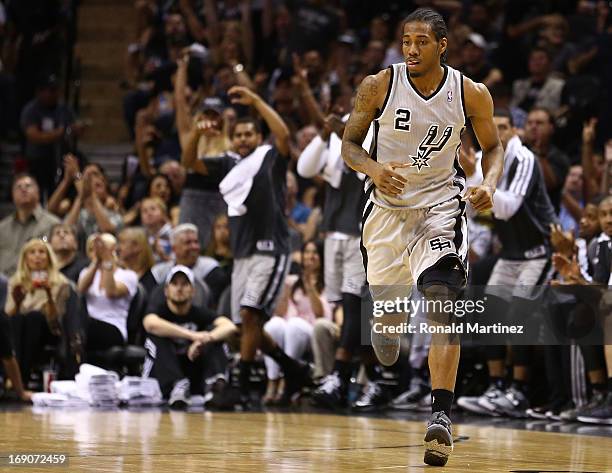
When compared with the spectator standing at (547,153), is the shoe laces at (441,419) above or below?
below

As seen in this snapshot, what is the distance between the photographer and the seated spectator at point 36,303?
34.2 ft

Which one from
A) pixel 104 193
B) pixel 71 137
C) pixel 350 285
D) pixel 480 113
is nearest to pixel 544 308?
pixel 350 285

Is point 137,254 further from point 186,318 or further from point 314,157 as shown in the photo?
point 314,157

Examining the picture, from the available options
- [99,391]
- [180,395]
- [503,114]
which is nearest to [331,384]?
[180,395]

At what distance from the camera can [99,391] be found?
32.5 feet

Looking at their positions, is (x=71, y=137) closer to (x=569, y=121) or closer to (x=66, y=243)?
(x=66, y=243)

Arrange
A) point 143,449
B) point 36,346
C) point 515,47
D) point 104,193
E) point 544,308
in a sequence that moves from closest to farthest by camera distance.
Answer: point 143,449
point 544,308
point 36,346
point 104,193
point 515,47

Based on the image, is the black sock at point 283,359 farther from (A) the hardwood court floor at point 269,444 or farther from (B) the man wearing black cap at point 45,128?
(B) the man wearing black cap at point 45,128

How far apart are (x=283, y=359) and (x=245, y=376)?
38 centimetres

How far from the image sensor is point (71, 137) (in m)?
14.2

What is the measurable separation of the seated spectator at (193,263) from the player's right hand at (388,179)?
15.7ft

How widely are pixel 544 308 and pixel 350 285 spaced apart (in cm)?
151

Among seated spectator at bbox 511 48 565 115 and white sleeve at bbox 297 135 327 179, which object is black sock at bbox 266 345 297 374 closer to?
white sleeve at bbox 297 135 327 179

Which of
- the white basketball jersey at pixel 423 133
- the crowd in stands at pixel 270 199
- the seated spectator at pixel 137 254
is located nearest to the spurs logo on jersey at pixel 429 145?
the white basketball jersey at pixel 423 133
